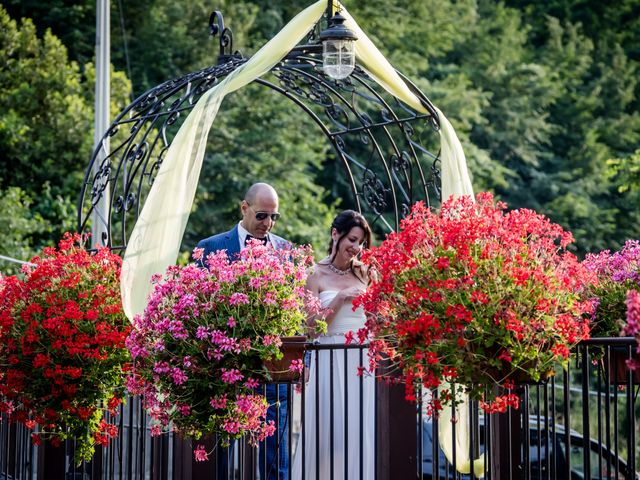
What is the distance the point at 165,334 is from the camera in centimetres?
571

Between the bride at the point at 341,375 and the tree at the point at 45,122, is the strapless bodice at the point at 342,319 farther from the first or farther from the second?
the tree at the point at 45,122

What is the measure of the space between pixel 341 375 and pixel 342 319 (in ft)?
1.48

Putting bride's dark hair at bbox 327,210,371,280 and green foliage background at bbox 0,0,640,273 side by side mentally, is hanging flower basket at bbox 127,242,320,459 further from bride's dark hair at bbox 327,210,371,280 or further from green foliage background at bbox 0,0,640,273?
green foliage background at bbox 0,0,640,273

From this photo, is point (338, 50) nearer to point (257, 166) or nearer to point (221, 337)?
point (221, 337)

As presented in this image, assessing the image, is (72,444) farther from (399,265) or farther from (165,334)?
→ (399,265)

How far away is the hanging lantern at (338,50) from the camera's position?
275 inches

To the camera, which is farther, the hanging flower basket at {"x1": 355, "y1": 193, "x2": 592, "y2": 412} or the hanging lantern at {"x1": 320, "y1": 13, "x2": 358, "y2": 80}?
the hanging lantern at {"x1": 320, "y1": 13, "x2": 358, "y2": 80}

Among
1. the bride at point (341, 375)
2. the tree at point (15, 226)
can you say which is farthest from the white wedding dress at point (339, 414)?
the tree at point (15, 226)

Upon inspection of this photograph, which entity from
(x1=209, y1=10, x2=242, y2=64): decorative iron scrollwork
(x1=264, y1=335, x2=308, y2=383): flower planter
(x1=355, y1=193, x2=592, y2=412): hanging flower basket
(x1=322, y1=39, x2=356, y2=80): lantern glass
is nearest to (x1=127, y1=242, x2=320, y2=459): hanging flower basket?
(x1=264, y1=335, x2=308, y2=383): flower planter

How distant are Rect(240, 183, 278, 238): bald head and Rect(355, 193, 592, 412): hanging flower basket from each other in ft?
7.26

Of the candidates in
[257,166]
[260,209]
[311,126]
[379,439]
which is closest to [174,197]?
[260,209]

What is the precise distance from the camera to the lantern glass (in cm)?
702

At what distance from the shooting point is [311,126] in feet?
78.6

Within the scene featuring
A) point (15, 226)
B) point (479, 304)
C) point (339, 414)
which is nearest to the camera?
point (479, 304)
